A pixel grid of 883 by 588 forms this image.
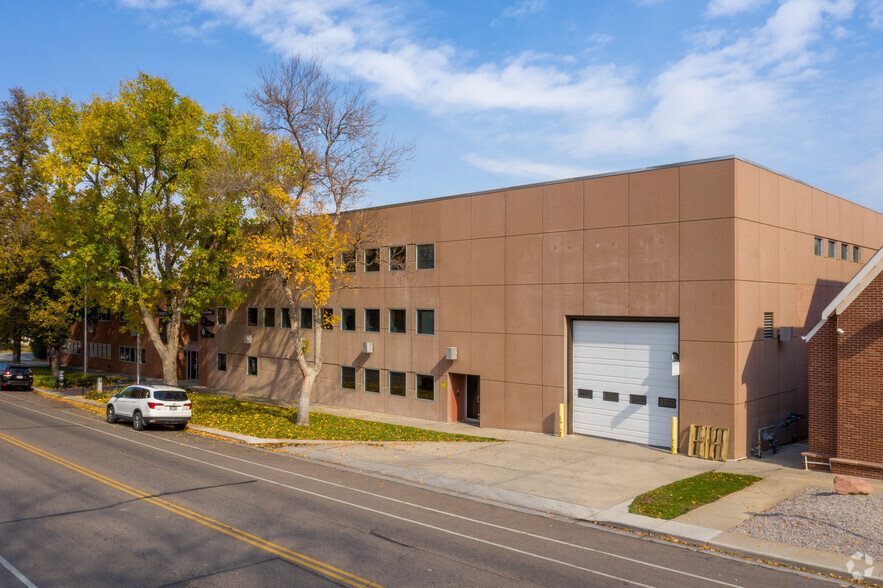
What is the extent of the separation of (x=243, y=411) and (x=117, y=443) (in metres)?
9.27

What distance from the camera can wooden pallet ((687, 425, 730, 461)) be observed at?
19.8 meters

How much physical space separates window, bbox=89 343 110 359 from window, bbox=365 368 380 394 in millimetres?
34779

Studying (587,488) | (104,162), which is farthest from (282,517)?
(104,162)

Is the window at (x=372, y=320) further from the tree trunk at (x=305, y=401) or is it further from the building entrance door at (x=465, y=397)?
the tree trunk at (x=305, y=401)

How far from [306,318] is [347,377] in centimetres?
470

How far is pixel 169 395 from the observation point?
25.9 metres

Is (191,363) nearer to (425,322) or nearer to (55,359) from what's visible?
(55,359)

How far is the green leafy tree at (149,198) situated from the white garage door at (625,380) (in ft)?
58.8

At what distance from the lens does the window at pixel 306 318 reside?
3534 centimetres

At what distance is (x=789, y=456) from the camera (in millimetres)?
20641

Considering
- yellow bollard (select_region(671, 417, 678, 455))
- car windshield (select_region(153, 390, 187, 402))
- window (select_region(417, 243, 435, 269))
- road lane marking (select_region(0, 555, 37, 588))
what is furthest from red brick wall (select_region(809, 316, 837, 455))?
car windshield (select_region(153, 390, 187, 402))

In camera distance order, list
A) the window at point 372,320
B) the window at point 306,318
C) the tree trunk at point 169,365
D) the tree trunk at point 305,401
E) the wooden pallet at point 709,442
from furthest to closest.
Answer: the window at point 306,318, the tree trunk at point 169,365, the window at point 372,320, the tree trunk at point 305,401, the wooden pallet at point 709,442

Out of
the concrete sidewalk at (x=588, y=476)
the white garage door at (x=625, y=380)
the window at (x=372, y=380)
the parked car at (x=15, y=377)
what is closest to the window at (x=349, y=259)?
the window at (x=372, y=380)

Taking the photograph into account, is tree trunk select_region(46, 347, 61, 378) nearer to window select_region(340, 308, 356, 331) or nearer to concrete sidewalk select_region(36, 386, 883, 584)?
window select_region(340, 308, 356, 331)
